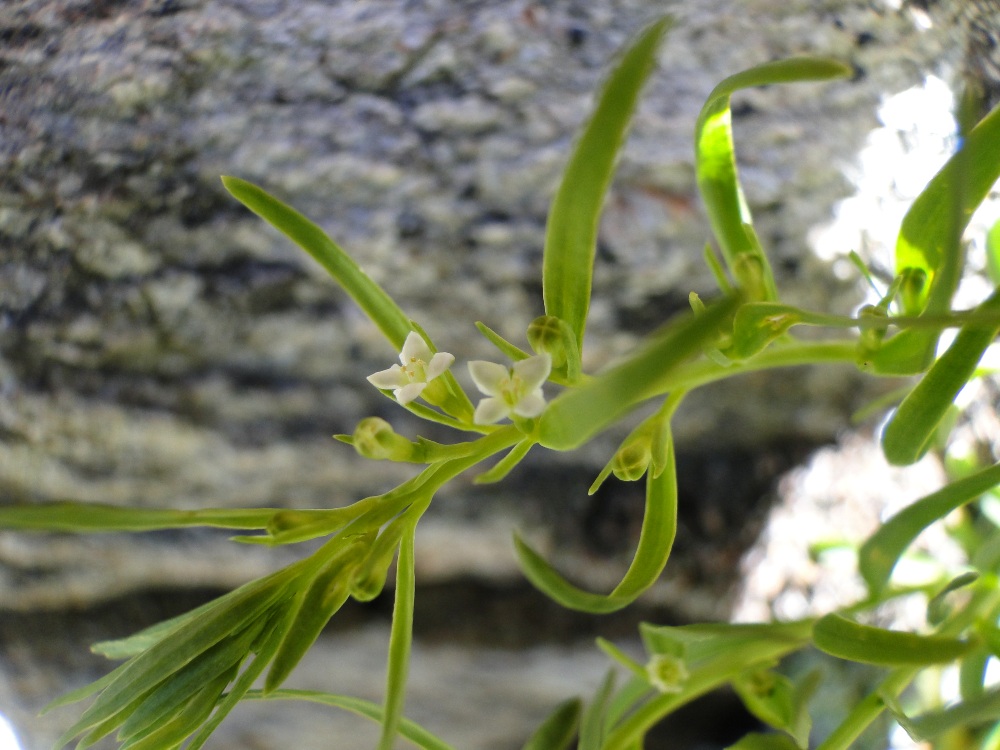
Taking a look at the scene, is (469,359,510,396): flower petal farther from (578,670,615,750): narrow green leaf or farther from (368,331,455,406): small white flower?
(578,670,615,750): narrow green leaf

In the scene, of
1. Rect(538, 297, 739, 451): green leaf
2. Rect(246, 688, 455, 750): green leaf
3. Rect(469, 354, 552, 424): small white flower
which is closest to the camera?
Rect(538, 297, 739, 451): green leaf

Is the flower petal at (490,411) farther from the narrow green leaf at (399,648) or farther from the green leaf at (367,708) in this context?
the green leaf at (367,708)

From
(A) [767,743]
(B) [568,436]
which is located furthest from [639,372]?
(A) [767,743]

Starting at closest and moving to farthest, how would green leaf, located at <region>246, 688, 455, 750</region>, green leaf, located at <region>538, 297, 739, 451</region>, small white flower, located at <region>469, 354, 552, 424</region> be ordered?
green leaf, located at <region>538, 297, 739, 451</region>
small white flower, located at <region>469, 354, 552, 424</region>
green leaf, located at <region>246, 688, 455, 750</region>

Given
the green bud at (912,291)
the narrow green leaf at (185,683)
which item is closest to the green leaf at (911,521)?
the green bud at (912,291)

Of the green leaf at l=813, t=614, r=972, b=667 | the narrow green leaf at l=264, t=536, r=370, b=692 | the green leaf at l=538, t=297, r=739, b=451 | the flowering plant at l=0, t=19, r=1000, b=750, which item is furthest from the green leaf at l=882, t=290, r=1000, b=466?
the narrow green leaf at l=264, t=536, r=370, b=692

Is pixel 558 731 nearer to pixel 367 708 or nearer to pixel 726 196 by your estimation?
pixel 367 708

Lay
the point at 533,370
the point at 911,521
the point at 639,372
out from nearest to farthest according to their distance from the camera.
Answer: the point at 639,372 → the point at 533,370 → the point at 911,521
